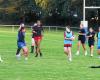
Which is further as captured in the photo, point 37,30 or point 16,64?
point 37,30

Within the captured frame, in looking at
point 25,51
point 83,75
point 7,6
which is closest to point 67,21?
point 7,6

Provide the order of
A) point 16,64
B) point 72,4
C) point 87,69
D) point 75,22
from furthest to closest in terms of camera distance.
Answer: point 75,22
point 72,4
point 16,64
point 87,69

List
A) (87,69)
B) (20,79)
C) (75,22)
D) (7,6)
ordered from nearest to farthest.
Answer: (20,79) → (87,69) → (75,22) → (7,6)

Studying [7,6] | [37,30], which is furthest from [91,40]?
[7,6]

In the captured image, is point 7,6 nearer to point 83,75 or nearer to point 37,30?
point 37,30

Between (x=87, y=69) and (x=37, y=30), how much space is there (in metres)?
8.29

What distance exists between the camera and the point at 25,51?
23.5 metres

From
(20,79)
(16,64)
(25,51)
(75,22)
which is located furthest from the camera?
(75,22)

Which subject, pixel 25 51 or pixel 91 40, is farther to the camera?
pixel 91 40

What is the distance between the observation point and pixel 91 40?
28047 millimetres

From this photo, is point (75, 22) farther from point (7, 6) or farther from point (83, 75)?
point (83, 75)

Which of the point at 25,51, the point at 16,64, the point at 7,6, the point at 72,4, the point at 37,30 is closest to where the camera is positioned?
the point at 16,64

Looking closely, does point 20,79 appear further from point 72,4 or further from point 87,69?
point 72,4

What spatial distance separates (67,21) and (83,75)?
5957cm
